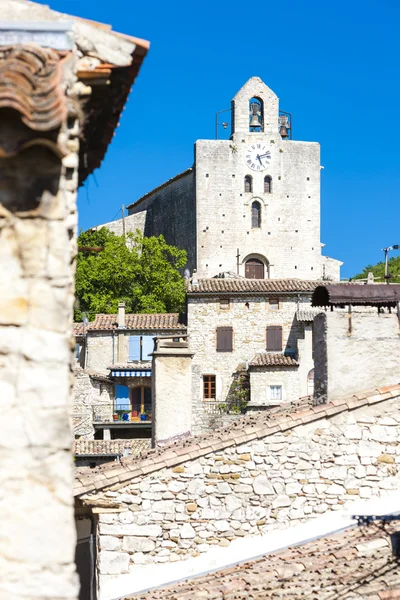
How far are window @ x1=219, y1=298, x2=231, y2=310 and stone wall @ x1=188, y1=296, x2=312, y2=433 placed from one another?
3.8 inches

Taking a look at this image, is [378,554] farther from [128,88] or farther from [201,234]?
[201,234]

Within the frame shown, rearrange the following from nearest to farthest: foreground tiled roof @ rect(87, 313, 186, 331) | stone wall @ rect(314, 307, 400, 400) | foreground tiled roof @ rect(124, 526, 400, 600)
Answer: foreground tiled roof @ rect(124, 526, 400, 600)
stone wall @ rect(314, 307, 400, 400)
foreground tiled roof @ rect(87, 313, 186, 331)

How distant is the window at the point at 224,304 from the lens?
52406mm

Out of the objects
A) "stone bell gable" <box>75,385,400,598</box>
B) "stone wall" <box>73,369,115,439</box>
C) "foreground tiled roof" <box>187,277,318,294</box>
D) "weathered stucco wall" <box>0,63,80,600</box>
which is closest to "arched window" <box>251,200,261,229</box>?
"foreground tiled roof" <box>187,277,318,294</box>

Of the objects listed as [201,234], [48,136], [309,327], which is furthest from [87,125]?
[201,234]

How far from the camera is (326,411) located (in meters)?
12.1

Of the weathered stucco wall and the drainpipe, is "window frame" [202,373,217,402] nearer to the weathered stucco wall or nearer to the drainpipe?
the drainpipe

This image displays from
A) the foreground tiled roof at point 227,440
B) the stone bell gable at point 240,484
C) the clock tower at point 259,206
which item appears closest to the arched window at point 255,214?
the clock tower at point 259,206

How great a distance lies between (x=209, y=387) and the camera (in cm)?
5241

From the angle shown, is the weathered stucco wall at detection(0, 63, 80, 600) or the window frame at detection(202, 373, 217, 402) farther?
the window frame at detection(202, 373, 217, 402)

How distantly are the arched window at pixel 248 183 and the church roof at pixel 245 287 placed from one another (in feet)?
79.9

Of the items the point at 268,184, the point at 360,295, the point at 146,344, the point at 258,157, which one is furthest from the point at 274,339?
the point at 360,295

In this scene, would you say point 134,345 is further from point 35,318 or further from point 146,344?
point 35,318

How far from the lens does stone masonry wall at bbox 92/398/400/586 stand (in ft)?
38.3
